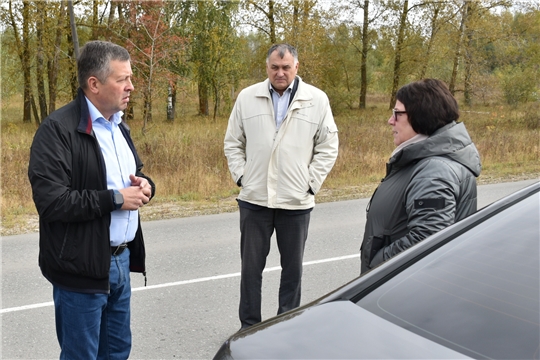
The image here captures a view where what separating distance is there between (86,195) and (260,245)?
1.79 metres

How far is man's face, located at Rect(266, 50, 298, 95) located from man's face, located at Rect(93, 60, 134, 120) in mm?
1458

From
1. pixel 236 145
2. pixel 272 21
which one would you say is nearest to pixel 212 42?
pixel 272 21

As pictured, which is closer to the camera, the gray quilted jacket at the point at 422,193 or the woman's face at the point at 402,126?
the gray quilted jacket at the point at 422,193

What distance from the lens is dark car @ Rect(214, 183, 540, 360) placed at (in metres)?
1.66

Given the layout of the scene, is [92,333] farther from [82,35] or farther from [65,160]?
[82,35]

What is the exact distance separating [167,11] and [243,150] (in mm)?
21442

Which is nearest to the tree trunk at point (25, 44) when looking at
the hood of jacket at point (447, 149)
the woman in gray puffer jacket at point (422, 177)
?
the woman in gray puffer jacket at point (422, 177)

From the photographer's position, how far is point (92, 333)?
2.87 m

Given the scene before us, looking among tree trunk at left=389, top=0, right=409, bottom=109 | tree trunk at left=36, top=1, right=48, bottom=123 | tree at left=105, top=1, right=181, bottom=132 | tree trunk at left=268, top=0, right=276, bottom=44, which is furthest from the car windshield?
tree trunk at left=389, top=0, right=409, bottom=109

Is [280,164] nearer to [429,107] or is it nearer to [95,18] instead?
[429,107]

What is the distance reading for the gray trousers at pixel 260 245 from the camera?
422cm

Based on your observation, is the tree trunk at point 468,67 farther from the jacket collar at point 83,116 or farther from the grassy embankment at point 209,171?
the jacket collar at point 83,116

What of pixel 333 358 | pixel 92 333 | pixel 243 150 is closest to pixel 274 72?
pixel 243 150

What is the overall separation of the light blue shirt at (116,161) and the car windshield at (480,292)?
4.91 ft
